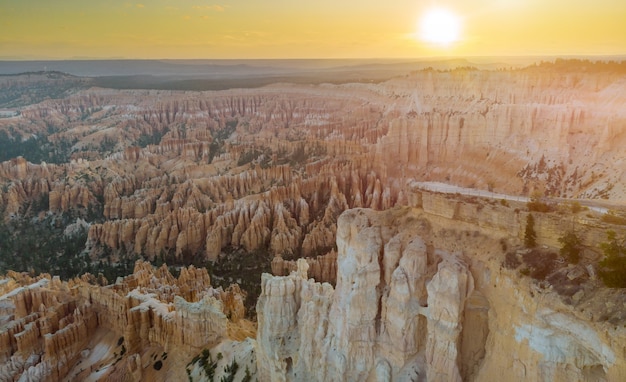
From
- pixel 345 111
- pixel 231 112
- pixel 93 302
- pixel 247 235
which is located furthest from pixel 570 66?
pixel 231 112

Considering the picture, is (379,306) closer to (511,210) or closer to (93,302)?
(511,210)

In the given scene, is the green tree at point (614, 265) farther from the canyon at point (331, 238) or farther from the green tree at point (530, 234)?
the green tree at point (530, 234)

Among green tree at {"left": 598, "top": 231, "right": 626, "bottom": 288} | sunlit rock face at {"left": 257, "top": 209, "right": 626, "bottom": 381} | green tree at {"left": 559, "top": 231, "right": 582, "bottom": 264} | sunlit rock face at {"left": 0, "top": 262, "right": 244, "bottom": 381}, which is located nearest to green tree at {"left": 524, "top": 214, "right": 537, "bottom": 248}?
green tree at {"left": 559, "top": 231, "right": 582, "bottom": 264}

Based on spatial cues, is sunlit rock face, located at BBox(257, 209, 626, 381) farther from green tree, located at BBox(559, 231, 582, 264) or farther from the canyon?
green tree, located at BBox(559, 231, 582, 264)

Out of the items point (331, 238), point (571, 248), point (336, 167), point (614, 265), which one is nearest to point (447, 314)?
point (571, 248)

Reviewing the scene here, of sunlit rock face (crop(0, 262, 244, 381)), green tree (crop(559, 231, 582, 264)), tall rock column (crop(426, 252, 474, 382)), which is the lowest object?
sunlit rock face (crop(0, 262, 244, 381))

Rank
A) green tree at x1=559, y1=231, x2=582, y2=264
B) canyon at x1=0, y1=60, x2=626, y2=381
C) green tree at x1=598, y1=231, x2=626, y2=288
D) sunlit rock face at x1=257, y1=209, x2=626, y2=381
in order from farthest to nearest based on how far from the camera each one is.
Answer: canyon at x1=0, y1=60, x2=626, y2=381 < green tree at x1=559, y1=231, x2=582, y2=264 < sunlit rock face at x1=257, y1=209, x2=626, y2=381 < green tree at x1=598, y1=231, x2=626, y2=288
